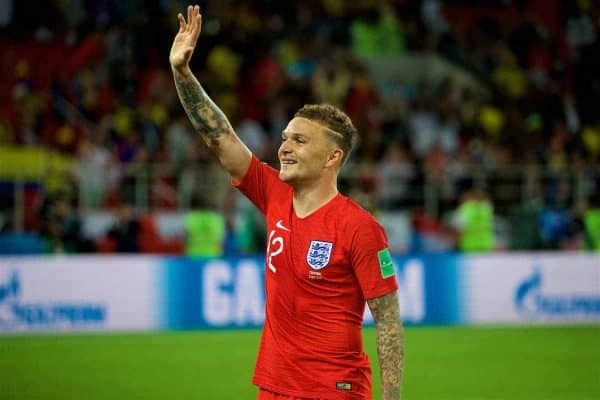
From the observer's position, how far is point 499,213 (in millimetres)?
19344

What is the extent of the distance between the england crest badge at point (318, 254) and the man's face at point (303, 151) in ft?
1.06

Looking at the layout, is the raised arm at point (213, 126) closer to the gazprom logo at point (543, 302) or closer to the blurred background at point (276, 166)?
the blurred background at point (276, 166)

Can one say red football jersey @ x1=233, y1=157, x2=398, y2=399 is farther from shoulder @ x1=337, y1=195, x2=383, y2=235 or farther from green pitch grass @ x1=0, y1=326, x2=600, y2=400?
green pitch grass @ x1=0, y1=326, x2=600, y2=400

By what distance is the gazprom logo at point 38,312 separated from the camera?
13961 millimetres

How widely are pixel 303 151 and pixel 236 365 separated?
729cm

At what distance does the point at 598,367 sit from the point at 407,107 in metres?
10.2

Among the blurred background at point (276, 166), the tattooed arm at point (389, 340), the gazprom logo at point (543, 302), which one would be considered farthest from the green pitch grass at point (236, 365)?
the tattooed arm at point (389, 340)

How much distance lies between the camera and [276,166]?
18.9 metres

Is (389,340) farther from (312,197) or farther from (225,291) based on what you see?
(225,291)

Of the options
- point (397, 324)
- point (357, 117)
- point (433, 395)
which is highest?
point (357, 117)

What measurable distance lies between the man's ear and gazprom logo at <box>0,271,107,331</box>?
9684 mm

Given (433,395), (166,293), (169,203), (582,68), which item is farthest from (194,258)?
(582,68)

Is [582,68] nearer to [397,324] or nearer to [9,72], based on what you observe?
[9,72]

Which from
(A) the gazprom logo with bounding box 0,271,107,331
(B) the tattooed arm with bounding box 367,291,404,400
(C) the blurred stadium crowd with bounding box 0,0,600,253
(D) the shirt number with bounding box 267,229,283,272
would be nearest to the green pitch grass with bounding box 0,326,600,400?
(A) the gazprom logo with bounding box 0,271,107,331
